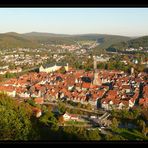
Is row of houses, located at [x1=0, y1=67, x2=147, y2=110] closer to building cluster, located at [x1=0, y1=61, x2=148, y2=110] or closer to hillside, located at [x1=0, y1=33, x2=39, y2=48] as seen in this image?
building cluster, located at [x1=0, y1=61, x2=148, y2=110]

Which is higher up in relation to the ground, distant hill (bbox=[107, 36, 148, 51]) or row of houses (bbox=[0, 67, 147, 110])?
distant hill (bbox=[107, 36, 148, 51])

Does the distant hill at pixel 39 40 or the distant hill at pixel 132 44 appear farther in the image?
the distant hill at pixel 39 40

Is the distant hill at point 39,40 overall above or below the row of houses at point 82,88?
above

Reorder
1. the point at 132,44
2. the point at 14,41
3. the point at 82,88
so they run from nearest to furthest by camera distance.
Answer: the point at 82,88 → the point at 132,44 → the point at 14,41

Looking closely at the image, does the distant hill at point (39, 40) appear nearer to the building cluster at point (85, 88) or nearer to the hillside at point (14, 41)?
the hillside at point (14, 41)

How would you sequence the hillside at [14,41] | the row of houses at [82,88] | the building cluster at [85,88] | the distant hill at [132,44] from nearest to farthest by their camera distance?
the building cluster at [85,88], the row of houses at [82,88], the distant hill at [132,44], the hillside at [14,41]

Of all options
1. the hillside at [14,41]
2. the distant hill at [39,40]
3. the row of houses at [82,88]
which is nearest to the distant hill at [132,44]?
the distant hill at [39,40]

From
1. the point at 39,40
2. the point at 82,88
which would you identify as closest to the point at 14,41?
the point at 39,40

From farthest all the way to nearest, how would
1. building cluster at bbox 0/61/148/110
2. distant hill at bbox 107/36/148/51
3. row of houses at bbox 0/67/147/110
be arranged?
distant hill at bbox 107/36/148/51 < row of houses at bbox 0/67/147/110 < building cluster at bbox 0/61/148/110

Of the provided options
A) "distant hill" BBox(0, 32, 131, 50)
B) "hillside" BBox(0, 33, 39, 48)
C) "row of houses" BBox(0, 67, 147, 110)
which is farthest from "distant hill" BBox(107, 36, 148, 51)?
"row of houses" BBox(0, 67, 147, 110)

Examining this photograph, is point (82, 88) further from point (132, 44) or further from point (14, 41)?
point (14, 41)
